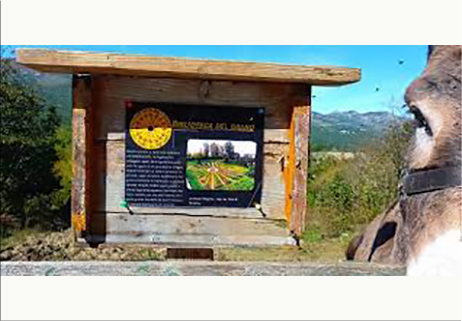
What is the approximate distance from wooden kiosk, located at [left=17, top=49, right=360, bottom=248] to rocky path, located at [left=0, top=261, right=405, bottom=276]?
95 millimetres

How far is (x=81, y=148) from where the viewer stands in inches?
56.1

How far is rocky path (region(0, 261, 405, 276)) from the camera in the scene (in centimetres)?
139

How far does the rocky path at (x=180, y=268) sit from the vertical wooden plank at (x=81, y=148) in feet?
0.40

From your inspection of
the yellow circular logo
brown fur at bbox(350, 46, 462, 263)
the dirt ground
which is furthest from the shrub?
the yellow circular logo

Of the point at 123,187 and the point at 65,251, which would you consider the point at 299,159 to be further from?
the point at 65,251

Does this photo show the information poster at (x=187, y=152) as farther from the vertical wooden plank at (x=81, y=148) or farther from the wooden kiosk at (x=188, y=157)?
the vertical wooden plank at (x=81, y=148)

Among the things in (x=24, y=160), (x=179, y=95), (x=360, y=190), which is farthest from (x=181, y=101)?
(x=24, y=160)

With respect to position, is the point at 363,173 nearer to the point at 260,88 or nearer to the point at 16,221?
the point at 16,221

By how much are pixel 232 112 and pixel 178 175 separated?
0.80ft

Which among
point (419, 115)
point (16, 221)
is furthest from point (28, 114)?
point (419, 115)

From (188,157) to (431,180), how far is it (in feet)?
3.52

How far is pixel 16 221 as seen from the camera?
6.70 m

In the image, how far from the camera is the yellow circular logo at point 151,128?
1475 millimetres

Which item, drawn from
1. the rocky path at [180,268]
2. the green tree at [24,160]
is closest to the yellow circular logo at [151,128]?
the rocky path at [180,268]
